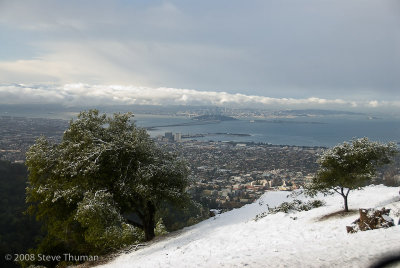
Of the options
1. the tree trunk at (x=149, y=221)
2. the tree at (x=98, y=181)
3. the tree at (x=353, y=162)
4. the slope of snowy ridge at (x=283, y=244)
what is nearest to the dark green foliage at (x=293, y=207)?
the slope of snowy ridge at (x=283, y=244)

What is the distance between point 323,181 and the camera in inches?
477

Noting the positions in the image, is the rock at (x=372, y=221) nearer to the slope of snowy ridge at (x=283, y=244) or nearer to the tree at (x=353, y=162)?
the slope of snowy ridge at (x=283, y=244)

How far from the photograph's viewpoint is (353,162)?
1152 cm

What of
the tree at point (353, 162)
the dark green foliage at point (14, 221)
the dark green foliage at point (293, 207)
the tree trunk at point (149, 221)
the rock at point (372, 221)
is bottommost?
the dark green foliage at point (14, 221)

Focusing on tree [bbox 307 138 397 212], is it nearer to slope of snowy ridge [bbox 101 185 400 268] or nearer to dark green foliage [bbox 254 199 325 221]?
slope of snowy ridge [bbox 101 185 400 268]

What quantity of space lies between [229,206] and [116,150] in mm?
23516

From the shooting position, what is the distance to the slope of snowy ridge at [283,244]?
7055 millimetres

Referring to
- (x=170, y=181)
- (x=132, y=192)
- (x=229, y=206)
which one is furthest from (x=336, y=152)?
(x=229, y=206)

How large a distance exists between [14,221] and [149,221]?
24.3 m

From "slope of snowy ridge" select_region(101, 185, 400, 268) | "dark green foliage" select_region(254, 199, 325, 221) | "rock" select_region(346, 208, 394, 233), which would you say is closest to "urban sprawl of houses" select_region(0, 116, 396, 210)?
"dark green foliage" select_region(254, 199, 325, 221)

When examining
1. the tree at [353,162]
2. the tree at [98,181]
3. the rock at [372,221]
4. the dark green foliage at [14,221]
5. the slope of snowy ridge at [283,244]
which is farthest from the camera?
the dark green foliage at [14,221]

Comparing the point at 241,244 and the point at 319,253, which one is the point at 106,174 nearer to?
the point at 241,244

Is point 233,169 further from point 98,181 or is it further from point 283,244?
point 283,244

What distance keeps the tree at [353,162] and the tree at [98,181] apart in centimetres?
688
